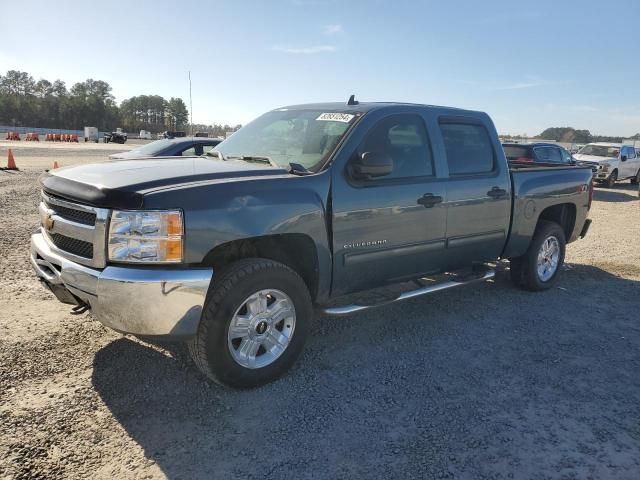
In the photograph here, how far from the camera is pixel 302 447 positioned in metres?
2.82

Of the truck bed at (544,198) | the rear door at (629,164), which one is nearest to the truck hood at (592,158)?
the rear door at (629,164)

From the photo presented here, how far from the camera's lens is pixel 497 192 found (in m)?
5.01

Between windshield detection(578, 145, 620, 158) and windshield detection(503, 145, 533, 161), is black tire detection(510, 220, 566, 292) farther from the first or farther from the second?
windshield detection(578, 145, 620, 158)

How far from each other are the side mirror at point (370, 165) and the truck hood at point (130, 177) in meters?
0.56

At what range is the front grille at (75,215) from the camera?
3.10 meters

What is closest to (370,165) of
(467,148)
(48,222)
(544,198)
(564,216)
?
(467,148)

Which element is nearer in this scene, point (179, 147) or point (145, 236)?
point (145, 236)

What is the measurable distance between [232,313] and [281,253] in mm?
679

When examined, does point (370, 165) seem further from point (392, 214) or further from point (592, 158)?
point (592, 158)

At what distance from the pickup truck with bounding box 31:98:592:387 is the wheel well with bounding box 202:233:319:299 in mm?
11

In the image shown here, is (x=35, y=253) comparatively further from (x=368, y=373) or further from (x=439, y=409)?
(x=439, y=409)

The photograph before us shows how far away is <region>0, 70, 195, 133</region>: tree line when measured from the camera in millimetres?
101438

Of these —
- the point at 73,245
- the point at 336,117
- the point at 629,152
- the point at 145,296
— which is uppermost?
the point at 336,117

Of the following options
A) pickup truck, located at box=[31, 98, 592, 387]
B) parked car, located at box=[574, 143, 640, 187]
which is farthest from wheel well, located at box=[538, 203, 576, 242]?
parked car, located at box=[574, 143, 640, 187]
